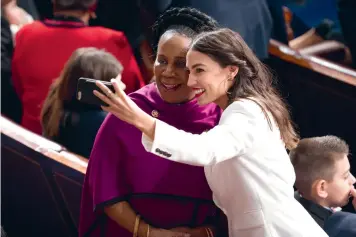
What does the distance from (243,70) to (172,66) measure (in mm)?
222

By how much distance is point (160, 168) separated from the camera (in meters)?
2.22

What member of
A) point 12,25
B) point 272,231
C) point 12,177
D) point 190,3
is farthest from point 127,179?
point 12,25

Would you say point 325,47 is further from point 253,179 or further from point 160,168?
point 253,179

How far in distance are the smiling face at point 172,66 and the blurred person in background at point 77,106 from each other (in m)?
0.79

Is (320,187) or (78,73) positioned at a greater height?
(78,73)

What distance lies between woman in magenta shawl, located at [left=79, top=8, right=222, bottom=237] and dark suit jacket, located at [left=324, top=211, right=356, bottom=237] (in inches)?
17.5

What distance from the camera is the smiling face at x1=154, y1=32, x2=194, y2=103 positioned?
2.15m

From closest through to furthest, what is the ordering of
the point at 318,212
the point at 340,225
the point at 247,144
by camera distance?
the point at 247,144 < the point at 340,225 < the point at 318,212

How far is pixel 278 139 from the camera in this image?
2.05 meters

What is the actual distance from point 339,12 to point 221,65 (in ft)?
7.06

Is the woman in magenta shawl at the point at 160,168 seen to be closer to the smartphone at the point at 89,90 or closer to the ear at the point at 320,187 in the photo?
the smartphone at the point at 89,90

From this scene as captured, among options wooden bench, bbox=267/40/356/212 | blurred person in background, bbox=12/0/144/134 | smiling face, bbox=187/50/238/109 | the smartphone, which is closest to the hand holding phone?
the smartphone

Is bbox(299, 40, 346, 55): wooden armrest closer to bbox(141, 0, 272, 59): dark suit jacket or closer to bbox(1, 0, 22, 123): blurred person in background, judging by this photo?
bbox(141, 0, 272, 59): dark suit jacket

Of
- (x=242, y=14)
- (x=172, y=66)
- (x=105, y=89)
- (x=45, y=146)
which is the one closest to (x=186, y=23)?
(x=172, y=66)
